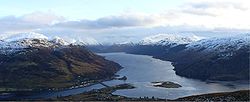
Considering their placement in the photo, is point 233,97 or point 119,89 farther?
point 119,89

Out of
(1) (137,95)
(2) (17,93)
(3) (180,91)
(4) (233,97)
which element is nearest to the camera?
(4) (233,97)

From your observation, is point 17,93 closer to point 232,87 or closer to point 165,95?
point 165,95

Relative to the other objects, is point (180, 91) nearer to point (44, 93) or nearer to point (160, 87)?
point (160, 87)

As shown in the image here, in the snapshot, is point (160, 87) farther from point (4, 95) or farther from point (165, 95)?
point (4, 95)

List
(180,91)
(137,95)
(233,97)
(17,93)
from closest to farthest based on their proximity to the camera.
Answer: (233,97) → (137,95) → (180,91) → (17,93)

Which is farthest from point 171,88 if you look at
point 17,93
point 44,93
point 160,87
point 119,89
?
point 17,93

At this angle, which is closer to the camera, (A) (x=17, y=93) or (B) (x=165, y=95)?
(B) (x=165, y=95)

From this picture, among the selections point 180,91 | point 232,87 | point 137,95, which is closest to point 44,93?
point 137,95

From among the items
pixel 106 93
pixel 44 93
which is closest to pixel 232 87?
pixel 106 93
